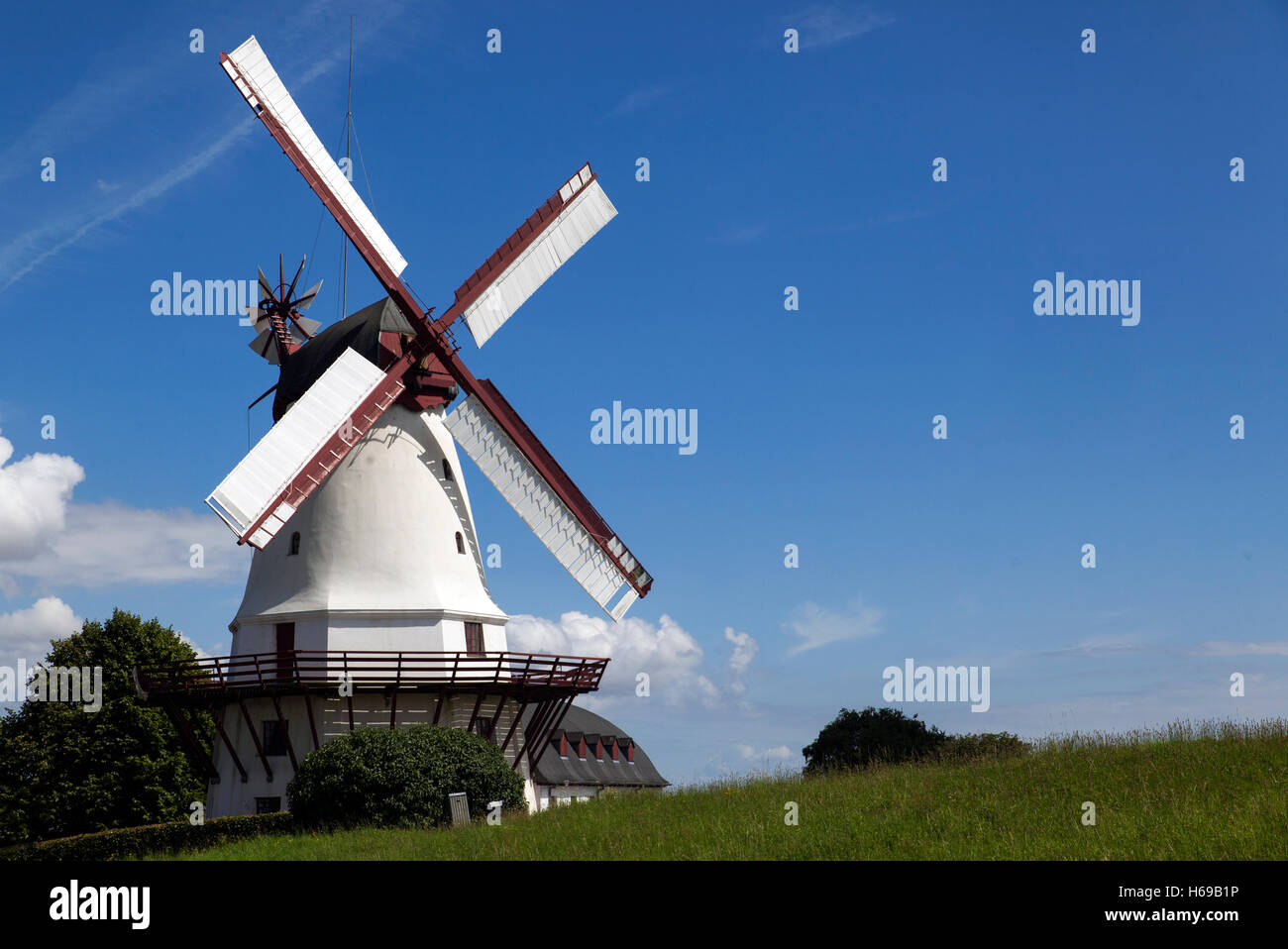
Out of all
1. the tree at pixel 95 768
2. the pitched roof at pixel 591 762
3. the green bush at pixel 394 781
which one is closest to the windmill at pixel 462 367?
the green bush at pixel 394 781

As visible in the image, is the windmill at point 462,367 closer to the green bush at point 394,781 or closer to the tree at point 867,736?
the green bush at point 394,781

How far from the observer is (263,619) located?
99.6ft

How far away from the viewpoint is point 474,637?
102 feet

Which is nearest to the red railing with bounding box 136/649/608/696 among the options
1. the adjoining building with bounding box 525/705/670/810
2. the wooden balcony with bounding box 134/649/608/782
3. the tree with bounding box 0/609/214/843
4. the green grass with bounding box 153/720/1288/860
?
the wooden balcony with bounding box 134/649/608/782

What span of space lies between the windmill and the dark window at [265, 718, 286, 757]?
6.42m

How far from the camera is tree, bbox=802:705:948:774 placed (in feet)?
159

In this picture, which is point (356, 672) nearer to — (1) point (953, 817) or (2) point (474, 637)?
(2) point (474, 637)

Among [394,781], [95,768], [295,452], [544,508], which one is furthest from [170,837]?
[95,768]

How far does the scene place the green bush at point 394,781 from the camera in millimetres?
24891

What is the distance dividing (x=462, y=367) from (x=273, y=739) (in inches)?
428

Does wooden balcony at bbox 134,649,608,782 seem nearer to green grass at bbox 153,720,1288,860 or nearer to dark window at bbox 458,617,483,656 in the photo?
dark window at bbox 458,617,483,656

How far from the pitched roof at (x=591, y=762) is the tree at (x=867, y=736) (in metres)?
7.86

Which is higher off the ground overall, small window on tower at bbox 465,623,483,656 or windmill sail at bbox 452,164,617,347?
windmill sail at bbox 452,164,617,347
